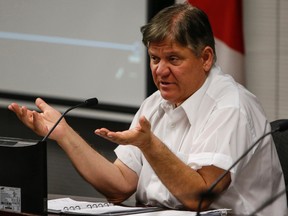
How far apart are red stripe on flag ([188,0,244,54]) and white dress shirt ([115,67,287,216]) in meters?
1.73

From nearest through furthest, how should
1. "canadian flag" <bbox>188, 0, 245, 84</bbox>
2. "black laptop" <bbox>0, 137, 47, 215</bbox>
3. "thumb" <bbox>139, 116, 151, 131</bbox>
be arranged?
"black laptop" <bbox>0, 137, 47, 215</bbox>
"thumb" <bbox>139, 116, 151, 131</bbox>
"canadian flag" <bbox>188, 0, 245, 84</bbox>

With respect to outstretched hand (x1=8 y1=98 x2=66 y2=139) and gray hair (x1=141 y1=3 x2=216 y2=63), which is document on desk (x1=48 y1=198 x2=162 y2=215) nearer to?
outstretched hand (x1=8 y1=98 x2=66 y2=139)

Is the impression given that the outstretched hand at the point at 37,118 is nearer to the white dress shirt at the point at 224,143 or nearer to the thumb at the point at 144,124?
the white dress shirt at the point at 224,143

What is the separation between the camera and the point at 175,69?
145 inches

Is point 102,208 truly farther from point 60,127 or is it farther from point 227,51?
point 227,51

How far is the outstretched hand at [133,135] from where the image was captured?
3.30 metres

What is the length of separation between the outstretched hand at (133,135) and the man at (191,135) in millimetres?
26

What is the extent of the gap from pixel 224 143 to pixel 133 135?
0.40m

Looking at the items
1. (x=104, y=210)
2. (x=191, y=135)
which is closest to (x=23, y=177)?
(x=104, y=210)

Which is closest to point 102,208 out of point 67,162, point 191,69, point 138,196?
point 138,196

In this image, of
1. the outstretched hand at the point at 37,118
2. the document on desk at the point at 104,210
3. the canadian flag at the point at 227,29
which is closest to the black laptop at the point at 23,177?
the document on desk at the point at 104,210

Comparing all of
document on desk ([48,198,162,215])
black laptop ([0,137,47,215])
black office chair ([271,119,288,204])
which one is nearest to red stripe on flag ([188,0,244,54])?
black office chair ([271,119,288,204])

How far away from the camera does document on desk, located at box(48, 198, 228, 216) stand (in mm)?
3402

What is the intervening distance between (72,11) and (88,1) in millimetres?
151
